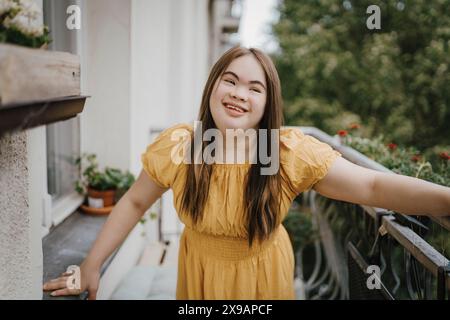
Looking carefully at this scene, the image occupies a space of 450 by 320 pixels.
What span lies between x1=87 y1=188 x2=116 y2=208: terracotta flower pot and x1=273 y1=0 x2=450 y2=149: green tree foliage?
170cm

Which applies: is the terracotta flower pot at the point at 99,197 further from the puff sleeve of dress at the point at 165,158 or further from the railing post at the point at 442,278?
the railing post at the point at 442,278

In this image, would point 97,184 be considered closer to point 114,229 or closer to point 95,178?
point 95,178

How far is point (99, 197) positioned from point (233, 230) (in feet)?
3.01

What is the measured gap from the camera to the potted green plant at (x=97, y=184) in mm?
1951

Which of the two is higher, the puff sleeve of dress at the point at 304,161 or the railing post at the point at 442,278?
the puff sleeve of dress at the point at 304,161

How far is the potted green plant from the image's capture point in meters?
1.95

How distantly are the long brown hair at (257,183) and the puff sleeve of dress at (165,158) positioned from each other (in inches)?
2.0

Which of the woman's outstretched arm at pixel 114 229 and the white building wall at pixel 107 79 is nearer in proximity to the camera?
the woman's outstretched arm at pixel 114 229

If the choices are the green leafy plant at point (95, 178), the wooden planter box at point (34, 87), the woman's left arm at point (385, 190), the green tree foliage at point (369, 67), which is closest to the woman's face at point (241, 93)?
the woman's left arm at point (385, 190)

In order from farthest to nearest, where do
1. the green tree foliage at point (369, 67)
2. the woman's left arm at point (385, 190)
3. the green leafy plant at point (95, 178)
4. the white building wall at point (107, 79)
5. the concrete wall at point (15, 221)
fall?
the green tree foliage at point (369, 67) → the green leafy plant at point (95, 178) → the white building wall at point (107, 79) → the woman's left arm at point (385, 190) → the concrete wall at point (15, 221)

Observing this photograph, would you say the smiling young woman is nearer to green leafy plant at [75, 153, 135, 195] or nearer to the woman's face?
the woman's face

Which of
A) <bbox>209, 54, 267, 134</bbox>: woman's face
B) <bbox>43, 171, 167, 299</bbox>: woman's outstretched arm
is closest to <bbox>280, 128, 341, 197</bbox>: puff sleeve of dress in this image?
<bbox>209, 54, 267, 134</bbox>: woman's face

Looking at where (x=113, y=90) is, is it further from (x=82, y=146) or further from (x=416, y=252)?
(x=416, y=252)
